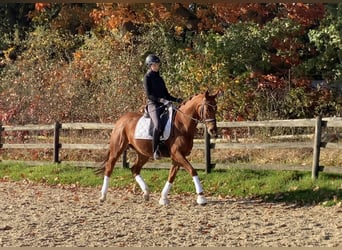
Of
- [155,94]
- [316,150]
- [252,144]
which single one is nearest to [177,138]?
[155,94]

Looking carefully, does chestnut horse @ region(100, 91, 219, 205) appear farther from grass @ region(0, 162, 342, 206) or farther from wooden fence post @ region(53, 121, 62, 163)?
wooden fence post @ region(53, 121, 62, 163)

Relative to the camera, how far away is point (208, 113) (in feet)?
35.5

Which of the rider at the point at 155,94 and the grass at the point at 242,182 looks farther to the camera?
the grass at the point at 242,182

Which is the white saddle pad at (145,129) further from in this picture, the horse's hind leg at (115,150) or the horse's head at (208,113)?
the horse's head at (208,113)

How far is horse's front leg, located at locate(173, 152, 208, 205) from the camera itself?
11.0 meters

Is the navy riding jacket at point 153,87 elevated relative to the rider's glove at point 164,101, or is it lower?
elevated

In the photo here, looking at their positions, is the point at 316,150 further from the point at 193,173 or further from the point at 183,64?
the point at 183,64

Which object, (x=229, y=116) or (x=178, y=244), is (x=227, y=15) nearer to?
(x=229, y=116)

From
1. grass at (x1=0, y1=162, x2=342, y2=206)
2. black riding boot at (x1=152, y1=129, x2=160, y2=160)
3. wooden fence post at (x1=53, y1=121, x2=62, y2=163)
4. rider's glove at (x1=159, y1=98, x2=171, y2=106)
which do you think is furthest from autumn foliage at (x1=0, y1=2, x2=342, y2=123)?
rider's glove at (x1=159, y1=98, x2=171, y2=106)

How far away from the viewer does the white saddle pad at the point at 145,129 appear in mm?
11508

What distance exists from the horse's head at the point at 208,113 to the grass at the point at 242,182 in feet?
6.04

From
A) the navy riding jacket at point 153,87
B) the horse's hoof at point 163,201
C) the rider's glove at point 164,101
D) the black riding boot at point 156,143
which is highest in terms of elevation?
the navy riding jacket at point 153,87

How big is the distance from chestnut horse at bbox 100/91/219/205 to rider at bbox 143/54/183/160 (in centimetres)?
22

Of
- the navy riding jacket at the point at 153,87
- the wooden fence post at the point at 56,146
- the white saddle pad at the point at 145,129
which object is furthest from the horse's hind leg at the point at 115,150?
the wooden fence post at the point at 56,146
